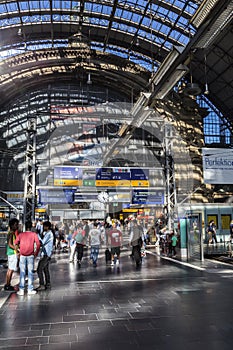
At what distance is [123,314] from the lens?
497 cm

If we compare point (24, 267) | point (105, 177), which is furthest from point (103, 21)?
point (24, 267)

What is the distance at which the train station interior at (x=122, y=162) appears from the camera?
484 centimetres

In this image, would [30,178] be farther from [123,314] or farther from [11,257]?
[123,314]

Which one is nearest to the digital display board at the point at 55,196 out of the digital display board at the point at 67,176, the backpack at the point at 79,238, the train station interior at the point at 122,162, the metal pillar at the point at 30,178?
the train station interior at the point at 122,162

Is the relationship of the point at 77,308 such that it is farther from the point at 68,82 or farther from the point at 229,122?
the point at 229,122

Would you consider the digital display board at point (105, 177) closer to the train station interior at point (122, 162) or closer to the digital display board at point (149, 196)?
the train station interior at point (122, 162)

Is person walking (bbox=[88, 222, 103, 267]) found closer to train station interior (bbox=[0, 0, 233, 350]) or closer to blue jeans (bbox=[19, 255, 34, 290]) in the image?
train station interior (bbox=[0, 0, 233, 350])

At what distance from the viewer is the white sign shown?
71.8 feet

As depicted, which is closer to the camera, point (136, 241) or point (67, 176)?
point (136, 241)

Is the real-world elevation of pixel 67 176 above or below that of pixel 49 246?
above

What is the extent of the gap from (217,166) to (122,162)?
9.13m

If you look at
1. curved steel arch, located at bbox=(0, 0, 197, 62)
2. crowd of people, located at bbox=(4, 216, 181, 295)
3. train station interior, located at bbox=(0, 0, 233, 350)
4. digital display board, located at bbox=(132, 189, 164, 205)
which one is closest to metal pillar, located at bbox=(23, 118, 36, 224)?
train station interior, located at bbox=(0, 0, 233, 350)

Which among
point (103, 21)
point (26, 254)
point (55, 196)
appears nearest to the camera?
point (26, 254)

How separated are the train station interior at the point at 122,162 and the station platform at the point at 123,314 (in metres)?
0.03
